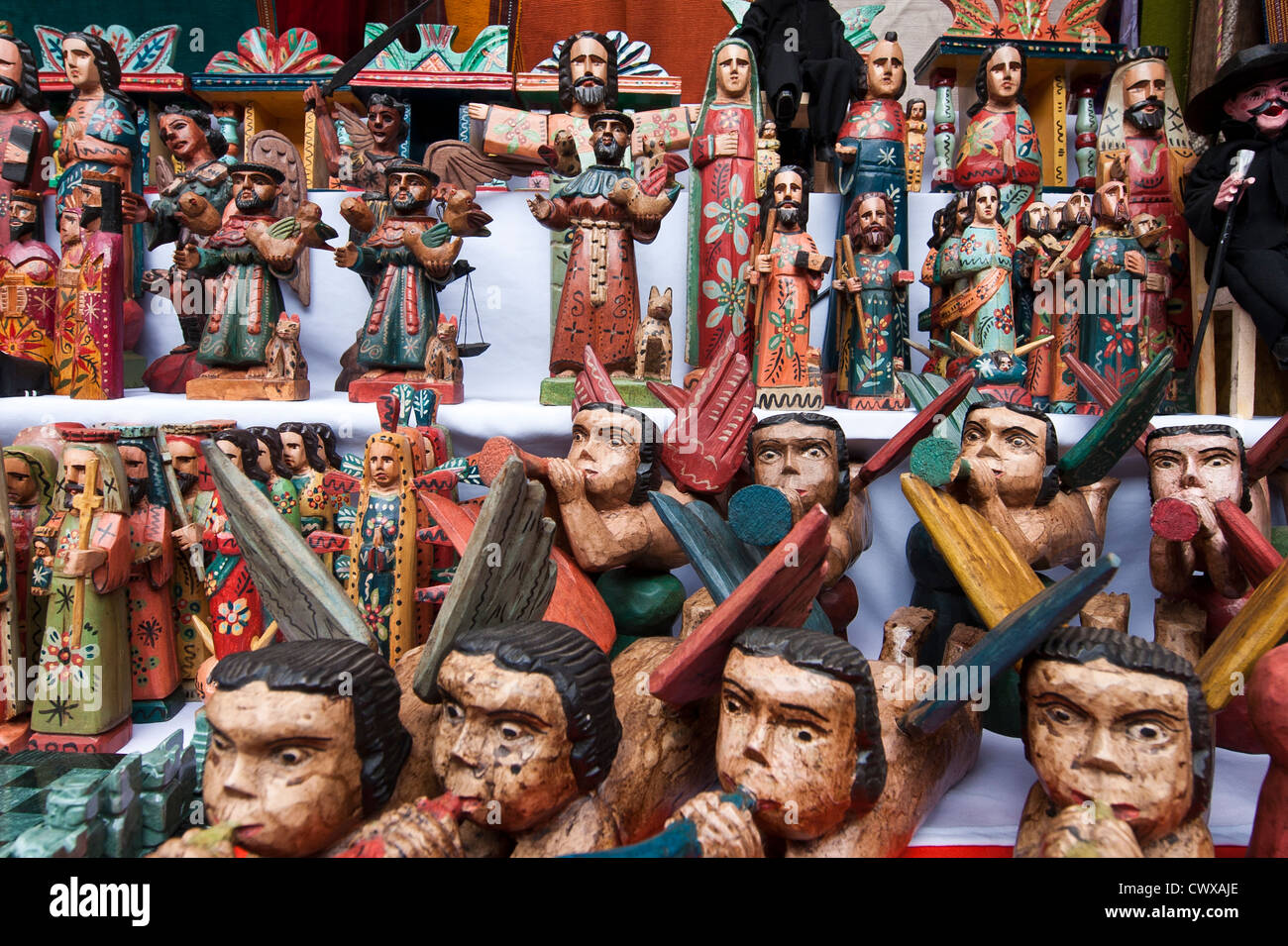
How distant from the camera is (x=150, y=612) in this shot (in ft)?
5.68

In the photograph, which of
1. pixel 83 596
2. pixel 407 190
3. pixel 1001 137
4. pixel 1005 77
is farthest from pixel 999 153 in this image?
pixel 83 596

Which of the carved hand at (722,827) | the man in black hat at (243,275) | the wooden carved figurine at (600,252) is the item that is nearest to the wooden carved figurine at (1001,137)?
the wooden carved figurine at (600,252)

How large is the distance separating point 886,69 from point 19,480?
237 centimetres

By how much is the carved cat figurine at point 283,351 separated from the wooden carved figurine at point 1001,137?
184 cm

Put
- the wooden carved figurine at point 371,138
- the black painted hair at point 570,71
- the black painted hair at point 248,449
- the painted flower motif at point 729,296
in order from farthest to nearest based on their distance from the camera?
1. the wooden carved figurine at point 371,138
2. the black painted hair at point 570,71
3. the painted flower motif at point 729,296
4. the black painted hair at point 248,449

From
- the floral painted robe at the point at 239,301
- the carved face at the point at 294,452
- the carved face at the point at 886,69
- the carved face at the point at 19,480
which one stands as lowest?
the carved face at the point at 19,480

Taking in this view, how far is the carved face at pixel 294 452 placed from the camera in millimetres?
1780

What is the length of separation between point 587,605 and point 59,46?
2.78 metres

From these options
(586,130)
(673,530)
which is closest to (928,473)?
(673,530)

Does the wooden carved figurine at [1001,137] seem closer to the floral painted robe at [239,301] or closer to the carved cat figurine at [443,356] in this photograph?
the carved cat figurine at [443,356]

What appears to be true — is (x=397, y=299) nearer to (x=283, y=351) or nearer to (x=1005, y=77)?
(x=283, y=351)

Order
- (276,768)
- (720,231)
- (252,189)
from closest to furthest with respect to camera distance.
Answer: (276,768), (252,189), (720,231)

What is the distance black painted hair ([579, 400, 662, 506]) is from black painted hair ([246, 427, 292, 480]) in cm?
65
